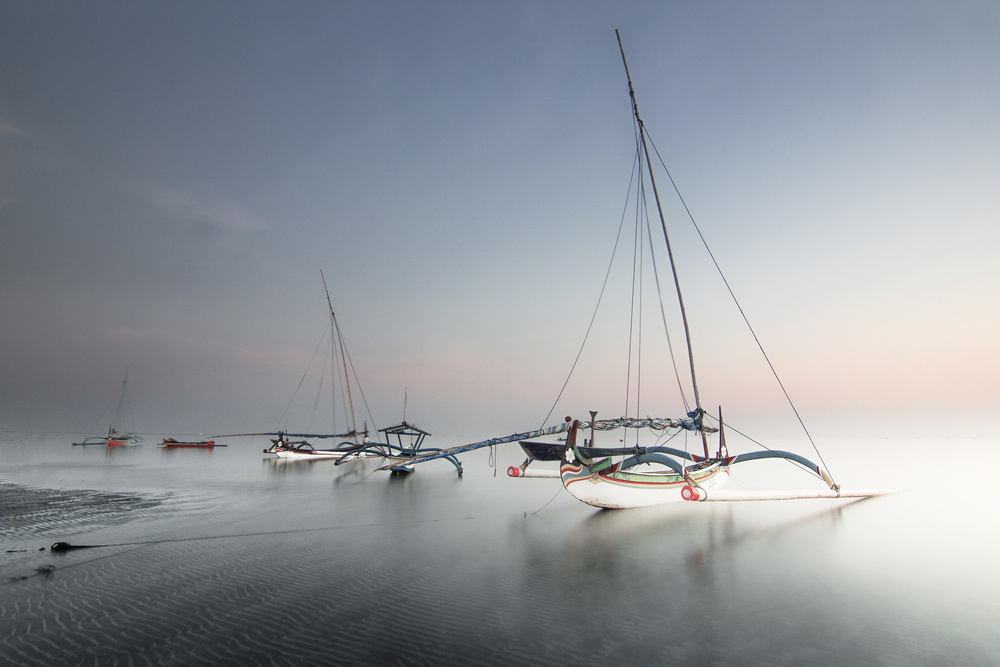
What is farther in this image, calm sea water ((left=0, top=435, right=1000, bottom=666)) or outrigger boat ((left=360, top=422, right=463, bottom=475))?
outrigger boat ((left=360, top=422, right=463, bottom=475))

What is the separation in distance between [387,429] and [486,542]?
2198 cm

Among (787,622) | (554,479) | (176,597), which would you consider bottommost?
(554,479)

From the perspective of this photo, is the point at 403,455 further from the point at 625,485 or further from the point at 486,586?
the point at 486,586

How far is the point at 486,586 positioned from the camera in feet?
28.7

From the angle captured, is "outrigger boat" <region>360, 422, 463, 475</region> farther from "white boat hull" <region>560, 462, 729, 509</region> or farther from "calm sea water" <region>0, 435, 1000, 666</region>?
"white boat hull" <region>560, 462, 729, 509</region>

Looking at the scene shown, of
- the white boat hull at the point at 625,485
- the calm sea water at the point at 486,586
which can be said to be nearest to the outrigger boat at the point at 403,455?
the calm sea water at the point at 486,586

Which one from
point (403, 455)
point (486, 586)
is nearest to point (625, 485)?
point (486, 586)

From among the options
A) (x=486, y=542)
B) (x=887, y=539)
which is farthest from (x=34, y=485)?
(x=887, y=539)

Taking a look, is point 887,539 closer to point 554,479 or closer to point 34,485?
point 554,479

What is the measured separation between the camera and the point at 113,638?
237 inches

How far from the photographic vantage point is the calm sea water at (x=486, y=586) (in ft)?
20.0

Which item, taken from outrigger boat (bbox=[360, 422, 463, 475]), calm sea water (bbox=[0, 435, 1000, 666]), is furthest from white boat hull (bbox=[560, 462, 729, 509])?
outrigger boat (bbox=[360, 422, 463, 475])

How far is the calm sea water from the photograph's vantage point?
20.0 feet

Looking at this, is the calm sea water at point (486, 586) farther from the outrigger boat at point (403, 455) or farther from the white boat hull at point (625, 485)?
the outrigger boat at point (403, 455)
